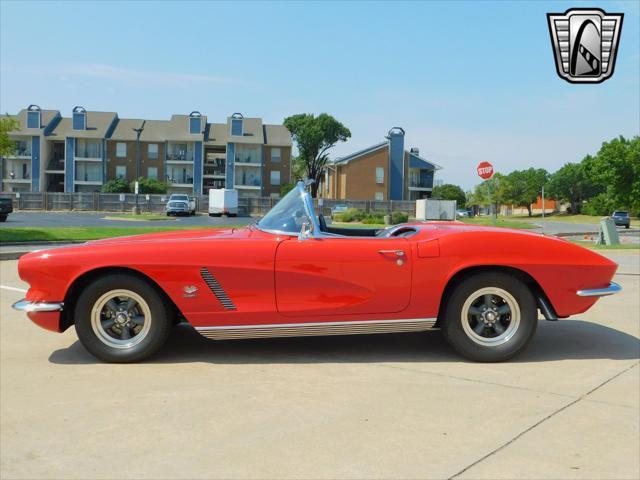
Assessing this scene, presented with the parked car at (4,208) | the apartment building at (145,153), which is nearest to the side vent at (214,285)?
the parked car at (4,208)

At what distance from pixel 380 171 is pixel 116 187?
30309 millimetres

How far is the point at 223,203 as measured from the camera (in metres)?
47.5

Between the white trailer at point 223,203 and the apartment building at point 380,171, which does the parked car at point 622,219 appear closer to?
the apartment building at point 380,171

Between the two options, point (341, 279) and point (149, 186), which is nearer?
point (341, 279)

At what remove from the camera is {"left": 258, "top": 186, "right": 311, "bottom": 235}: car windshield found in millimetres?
4391

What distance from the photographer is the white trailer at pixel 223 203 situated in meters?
47.6

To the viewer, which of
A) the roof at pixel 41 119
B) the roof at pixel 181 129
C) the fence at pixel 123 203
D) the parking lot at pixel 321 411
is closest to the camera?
the parking lot at pixel 321 411

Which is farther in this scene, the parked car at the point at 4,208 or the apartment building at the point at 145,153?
the apartment building at the point at 145,153

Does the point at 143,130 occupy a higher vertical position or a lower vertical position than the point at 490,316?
higher

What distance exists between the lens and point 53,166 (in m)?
68.4

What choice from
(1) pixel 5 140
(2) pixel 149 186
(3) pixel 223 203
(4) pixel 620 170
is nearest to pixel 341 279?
(1) pixel 5 140

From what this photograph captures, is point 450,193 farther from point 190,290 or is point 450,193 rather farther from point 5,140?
point 190,290

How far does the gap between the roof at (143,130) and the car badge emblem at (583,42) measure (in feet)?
205

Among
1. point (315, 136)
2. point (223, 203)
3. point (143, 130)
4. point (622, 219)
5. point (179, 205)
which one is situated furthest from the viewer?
point (315, 136)
